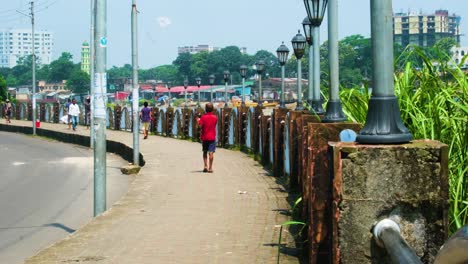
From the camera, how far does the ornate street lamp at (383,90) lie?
14.7 feet

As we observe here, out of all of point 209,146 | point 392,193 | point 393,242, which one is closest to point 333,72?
point 392,193

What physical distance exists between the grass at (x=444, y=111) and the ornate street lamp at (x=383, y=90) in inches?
24.7

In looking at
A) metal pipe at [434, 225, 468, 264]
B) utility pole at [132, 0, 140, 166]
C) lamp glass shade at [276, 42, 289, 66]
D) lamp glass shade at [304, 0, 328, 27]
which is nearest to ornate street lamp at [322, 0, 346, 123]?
lamp glass shade at [304, 0, 328, 27]

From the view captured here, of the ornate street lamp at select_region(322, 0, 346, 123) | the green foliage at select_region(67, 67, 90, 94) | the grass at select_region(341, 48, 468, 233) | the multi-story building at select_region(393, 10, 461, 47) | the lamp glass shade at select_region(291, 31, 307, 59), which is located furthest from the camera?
the green foliage at select_region(67, 67, 90, 94)

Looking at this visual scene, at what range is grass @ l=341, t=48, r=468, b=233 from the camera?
5.12 metres

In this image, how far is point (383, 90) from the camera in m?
4.57

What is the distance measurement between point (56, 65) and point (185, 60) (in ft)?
169

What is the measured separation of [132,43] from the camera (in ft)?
68.5

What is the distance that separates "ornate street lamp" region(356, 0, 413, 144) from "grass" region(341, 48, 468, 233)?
628 mm

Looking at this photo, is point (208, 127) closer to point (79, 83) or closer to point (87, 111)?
point (87, 111)

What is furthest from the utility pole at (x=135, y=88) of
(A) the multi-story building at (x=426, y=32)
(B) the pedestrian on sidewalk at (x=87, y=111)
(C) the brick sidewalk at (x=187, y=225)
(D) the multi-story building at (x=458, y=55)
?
(B) the pedestrian on sidewalk at (x=87, y=111)

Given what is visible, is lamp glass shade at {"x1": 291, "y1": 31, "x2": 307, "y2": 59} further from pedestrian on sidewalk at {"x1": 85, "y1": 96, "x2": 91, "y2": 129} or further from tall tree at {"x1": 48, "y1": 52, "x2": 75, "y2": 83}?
tall tree at {"x1": 48, "y1": 52, "x2": 75, "y2": 83}

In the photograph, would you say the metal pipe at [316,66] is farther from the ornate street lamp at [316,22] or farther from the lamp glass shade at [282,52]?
the lamp glass shade at [282,52]

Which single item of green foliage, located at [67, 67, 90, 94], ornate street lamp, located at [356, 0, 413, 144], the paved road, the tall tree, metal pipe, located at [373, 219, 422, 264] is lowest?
the paved road
